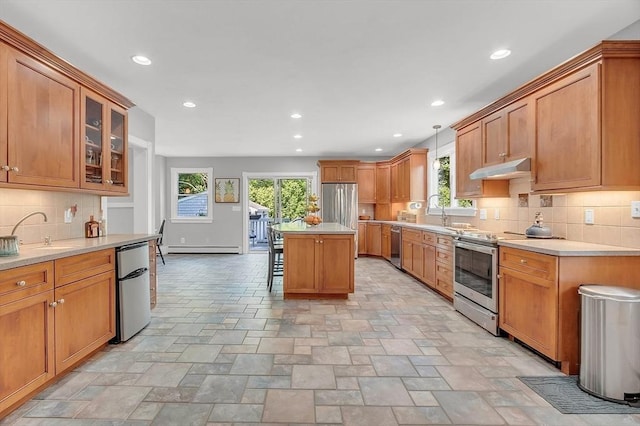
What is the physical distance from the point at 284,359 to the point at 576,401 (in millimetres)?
1876

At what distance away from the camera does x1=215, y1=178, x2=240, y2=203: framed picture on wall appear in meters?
7.87

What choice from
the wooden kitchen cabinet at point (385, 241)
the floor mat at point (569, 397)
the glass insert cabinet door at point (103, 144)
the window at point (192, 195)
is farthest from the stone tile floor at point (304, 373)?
the window at point (192, 195)

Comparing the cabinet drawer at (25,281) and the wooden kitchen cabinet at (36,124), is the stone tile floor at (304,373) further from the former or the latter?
the wooden kitchen cabinet at (36,124)

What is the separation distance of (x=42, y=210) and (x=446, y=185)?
5.46 m

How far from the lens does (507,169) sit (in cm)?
293

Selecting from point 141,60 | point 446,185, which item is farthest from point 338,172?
point 141,60

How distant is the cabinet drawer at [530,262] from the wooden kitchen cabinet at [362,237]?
460cm

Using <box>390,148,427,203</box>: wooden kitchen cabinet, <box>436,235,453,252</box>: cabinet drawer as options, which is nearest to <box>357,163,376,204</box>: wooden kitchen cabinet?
<box>390,148,427,203</box>: wooden kitchen cabinet

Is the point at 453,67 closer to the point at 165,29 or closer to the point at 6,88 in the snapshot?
the point at 165,29

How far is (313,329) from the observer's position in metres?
2.99

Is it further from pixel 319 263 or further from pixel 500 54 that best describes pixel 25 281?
pixel 500 54

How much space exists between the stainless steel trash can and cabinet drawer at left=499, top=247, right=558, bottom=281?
30cm

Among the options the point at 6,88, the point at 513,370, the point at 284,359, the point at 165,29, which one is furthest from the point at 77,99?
the point at 513,370

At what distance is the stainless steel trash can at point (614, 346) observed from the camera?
188cm
